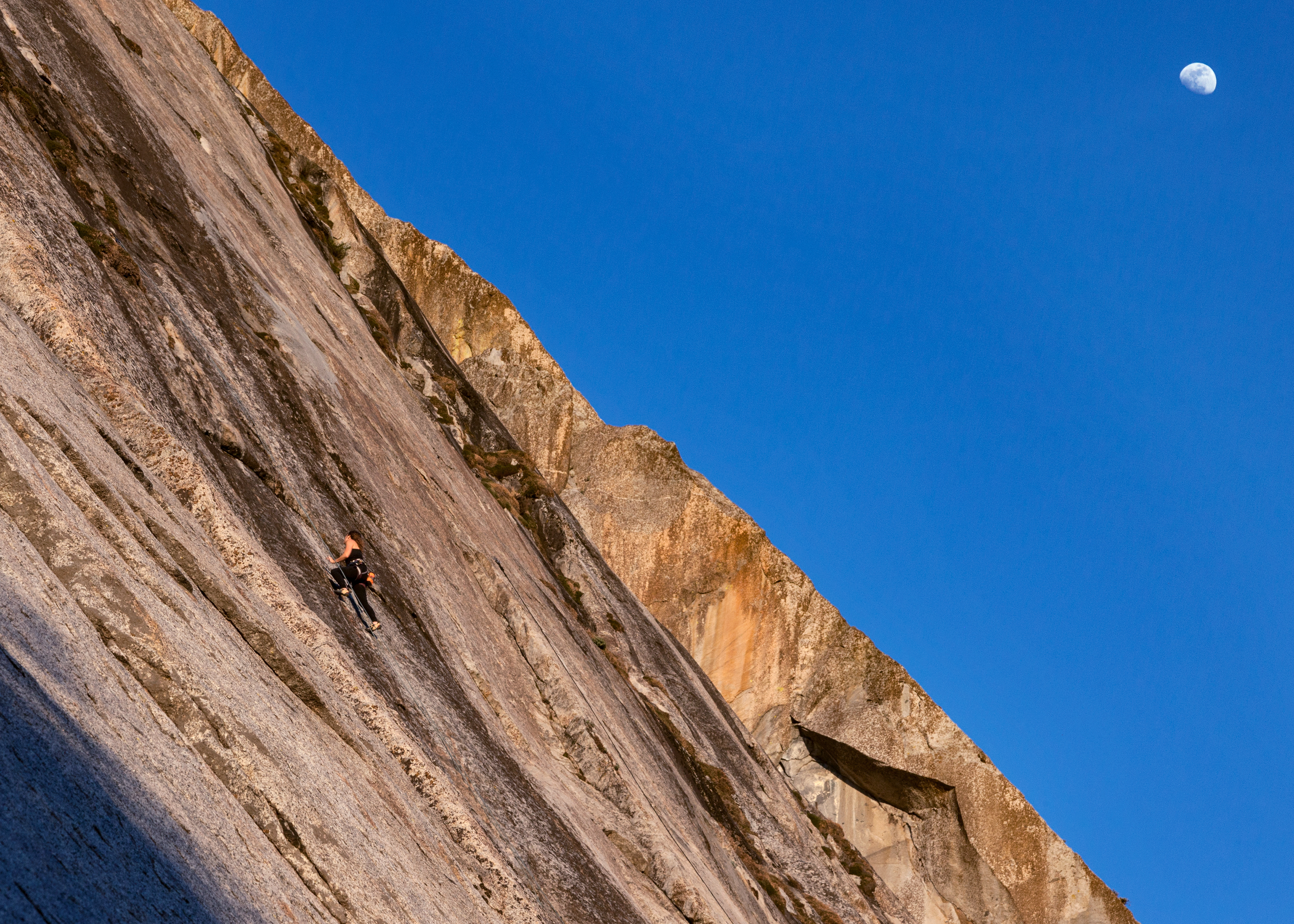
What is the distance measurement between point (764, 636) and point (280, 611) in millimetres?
28038

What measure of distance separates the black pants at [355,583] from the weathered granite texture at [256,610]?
0.86ft

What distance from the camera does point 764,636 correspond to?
124 feet

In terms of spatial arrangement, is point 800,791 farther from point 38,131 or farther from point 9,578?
point 9,578

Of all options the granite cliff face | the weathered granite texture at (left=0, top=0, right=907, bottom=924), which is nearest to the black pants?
the weathered granite texture at (left=0, top=0, right=907, bottom=924)

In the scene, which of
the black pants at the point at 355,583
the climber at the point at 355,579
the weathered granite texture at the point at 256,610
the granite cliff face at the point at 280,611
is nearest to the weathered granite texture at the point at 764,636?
the granite cliff face at the point at 280,611

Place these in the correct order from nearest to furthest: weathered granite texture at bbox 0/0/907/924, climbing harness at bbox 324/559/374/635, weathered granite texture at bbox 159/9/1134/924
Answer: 1. weathered granite texture at bbox 0/0/907/924
2. climbing harness at bbox 324/559/374/635
3. weathered granite texture at bbox 159/9/1134/924

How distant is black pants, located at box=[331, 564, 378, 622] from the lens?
12.6 m

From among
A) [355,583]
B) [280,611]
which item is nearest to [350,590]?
[355,583]

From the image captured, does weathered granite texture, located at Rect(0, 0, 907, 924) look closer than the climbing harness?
Yes

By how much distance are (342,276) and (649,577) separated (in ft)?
55.4

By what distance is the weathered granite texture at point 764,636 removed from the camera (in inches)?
1355

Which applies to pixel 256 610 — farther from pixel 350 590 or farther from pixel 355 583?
pixel 355 583

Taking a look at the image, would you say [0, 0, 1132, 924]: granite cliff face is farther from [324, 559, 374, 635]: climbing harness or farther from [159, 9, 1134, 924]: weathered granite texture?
[159, 9, 1134, 924]: weathered granite texture

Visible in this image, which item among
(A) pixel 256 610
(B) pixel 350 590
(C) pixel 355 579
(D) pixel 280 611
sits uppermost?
(C) pixel 355 579
